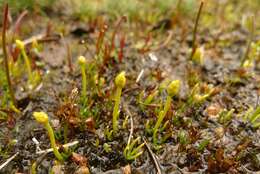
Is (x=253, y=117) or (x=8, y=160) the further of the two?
(x=253, y=117)

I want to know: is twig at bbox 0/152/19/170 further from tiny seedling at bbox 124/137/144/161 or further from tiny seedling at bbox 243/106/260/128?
tiny seedling at bbox 243/106/260/128

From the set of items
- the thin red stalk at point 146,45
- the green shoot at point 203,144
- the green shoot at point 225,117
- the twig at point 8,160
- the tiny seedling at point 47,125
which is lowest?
the twig at point 8,160

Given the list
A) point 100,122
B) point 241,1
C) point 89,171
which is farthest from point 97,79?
point 241,1

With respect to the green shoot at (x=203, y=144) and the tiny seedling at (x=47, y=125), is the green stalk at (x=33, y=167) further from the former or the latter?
the green shoot at (x=203, y=144)

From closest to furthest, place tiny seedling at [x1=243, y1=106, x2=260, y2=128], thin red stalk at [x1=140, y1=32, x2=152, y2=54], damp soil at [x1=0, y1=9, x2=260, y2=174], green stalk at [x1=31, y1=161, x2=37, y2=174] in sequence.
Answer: green stalk at [x1=31, y1=161, x2=37, y2=174] → damp soil at [x1=0, y1=9, x2=260, y2=174] → tiny seedling at [x1=243, y1=106, x2=260, y2=128] → thin red stalk at [x1=140, y1=32, x2=152, y2=54]

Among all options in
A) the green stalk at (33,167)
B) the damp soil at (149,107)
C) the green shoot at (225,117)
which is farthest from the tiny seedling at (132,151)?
the green shoot at (225,117)

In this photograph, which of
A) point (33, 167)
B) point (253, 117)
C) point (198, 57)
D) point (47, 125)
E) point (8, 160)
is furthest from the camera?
point (198, 57)

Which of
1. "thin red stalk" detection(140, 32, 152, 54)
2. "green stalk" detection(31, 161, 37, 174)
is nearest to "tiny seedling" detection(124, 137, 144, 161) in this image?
"green stalk" detection(31, 161, 37, 174)

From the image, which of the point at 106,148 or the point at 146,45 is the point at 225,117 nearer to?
the point at 106,148

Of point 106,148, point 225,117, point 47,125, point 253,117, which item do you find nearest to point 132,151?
point 106,148
